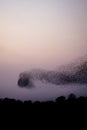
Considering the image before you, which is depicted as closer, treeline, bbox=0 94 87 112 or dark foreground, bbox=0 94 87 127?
dark foreground, bbox=0 94 87 127

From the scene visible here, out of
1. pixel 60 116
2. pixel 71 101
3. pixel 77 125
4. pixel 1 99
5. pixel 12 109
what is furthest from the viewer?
pixel 1 99

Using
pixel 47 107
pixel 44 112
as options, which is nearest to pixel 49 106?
pixel 47 107

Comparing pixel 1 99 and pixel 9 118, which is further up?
pixel 1 99

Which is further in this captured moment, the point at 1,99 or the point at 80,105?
the point at 1,99

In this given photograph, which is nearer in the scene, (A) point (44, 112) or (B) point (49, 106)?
(A) point (44, 112)

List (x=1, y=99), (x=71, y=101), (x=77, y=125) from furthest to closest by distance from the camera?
(x=1, y=99) → (x=71, y=101) → (x=77, y=125)

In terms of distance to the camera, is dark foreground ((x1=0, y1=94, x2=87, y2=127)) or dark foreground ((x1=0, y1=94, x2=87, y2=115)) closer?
dark foreground ((x1=0, y1=94, x2=87, y2=127))

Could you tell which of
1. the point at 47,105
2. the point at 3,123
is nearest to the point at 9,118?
the point at 3,123

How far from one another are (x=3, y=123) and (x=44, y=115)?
1354 mm

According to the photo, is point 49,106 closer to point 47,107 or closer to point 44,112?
point 47,107

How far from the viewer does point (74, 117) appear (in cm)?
775

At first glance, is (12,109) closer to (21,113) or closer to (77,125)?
(21,113)

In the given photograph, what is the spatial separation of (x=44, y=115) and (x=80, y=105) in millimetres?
1736

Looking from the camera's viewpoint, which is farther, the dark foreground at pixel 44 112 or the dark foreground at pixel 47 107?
the dark foreground at pixel 47 107
